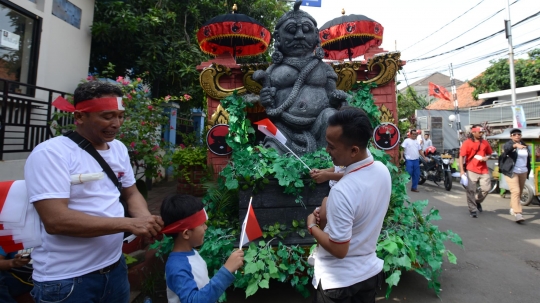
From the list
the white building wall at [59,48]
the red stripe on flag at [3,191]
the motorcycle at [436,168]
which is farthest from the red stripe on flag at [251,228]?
the motorcycle at [436,168]

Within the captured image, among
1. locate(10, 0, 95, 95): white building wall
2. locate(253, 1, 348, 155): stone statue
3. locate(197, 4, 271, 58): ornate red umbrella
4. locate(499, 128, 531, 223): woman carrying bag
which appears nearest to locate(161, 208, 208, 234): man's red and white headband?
locate(253, 1, 348, 155): stone statue

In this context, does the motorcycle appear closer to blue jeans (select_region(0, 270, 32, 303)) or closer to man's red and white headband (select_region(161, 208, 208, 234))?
man's red and white headband (select_region(161, 208, 208, 234))

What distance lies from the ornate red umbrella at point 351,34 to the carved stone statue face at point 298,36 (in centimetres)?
151

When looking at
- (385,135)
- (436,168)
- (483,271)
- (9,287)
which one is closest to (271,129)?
(9,287)

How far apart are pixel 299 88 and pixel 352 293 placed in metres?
2.66

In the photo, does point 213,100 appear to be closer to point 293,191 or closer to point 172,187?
point 293,191

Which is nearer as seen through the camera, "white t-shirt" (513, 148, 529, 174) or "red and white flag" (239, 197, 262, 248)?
"red and white flag" (239, 197, 262, 248)

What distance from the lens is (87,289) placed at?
1410 mm

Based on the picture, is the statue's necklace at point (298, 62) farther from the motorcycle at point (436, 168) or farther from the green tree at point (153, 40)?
the motorcycle at point (436, 168)

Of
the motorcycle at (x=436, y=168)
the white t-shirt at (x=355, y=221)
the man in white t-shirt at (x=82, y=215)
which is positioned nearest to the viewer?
the man in white t-shirt at (x=82, y=215)

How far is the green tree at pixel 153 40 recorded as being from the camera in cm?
635

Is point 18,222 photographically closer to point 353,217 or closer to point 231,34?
point 353,217

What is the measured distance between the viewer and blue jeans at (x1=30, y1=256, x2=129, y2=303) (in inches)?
52.5

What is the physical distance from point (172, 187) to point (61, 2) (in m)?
4.35
